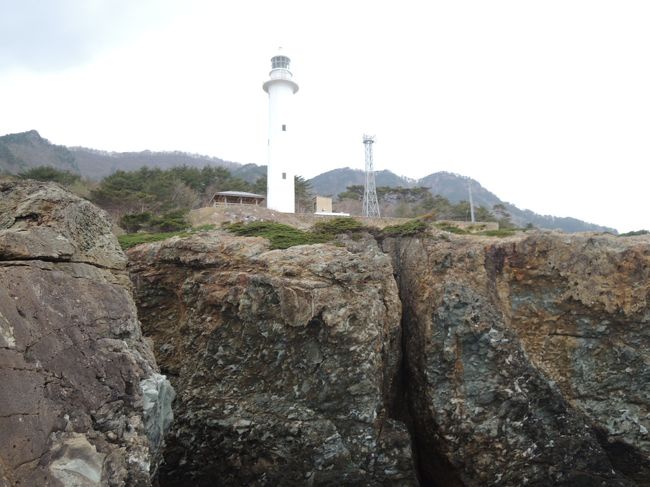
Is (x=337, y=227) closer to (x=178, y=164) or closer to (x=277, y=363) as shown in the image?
(x=277, y=363)

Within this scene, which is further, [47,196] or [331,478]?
[331,478]

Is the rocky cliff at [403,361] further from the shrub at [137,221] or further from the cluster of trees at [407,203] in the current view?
the cluster of trees at [407,203]

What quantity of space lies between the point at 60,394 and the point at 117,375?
71cm

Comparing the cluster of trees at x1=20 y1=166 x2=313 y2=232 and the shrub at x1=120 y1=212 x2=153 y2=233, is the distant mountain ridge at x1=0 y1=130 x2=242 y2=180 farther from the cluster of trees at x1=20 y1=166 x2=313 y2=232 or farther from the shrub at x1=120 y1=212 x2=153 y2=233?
the shrub at x1=120 y1=212 x2=153 y2=233

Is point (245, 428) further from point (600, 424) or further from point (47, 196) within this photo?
point (600, 424)

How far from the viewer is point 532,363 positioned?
375 inches

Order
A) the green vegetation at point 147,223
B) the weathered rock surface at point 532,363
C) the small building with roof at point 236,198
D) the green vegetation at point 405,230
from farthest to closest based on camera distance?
the small building with roof at point 236,198, the green vegetation at point 147,223, the green vegetation at point 405,230, the weathered rock surface at point 532,363

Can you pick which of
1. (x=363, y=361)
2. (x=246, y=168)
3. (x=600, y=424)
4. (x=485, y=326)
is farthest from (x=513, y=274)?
(x=246, y=168)

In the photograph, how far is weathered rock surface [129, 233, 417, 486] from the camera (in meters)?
7.97

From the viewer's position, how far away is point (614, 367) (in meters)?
9.45

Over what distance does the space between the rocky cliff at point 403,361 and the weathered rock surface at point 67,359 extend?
240cm

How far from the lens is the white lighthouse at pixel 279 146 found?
106 ft

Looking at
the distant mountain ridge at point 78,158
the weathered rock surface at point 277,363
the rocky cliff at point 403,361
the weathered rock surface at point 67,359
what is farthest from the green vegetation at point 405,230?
the distant mountain ridge at point 78,158

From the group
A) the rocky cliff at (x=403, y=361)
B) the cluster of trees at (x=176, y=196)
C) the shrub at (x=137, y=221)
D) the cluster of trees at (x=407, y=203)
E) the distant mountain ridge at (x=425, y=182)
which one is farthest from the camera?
the distant mountain ridge at (x=425, y=182)
